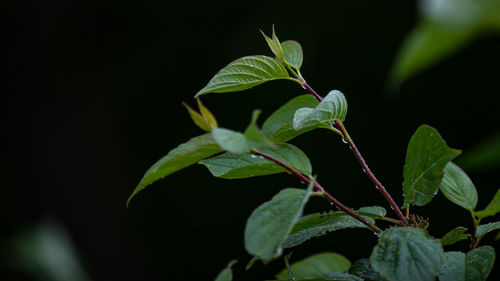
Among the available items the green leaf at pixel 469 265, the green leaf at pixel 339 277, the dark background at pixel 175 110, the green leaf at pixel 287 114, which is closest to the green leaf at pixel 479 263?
the green leaf at pixel 469 265

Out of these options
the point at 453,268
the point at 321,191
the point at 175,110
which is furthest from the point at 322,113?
the point at 175,110

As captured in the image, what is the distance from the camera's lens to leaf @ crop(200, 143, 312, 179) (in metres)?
0.52

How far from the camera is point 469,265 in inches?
19.3

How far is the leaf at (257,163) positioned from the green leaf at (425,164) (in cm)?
10

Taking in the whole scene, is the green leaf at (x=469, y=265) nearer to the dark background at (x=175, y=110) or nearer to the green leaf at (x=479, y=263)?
the green leaf at (x=479, y=263)

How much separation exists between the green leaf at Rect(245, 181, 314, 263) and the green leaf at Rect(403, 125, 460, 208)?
13 centimetres

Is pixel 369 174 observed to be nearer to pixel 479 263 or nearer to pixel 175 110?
pixel 479 263

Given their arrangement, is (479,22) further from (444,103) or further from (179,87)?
(179,87)

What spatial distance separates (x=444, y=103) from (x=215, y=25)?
180cm

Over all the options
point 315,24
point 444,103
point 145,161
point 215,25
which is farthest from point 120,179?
point 444,103

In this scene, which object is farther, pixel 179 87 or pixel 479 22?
pixel 179 87

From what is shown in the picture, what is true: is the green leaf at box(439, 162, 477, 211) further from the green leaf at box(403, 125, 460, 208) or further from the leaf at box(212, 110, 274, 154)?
the leaf at box(212, 110, 274, 154)

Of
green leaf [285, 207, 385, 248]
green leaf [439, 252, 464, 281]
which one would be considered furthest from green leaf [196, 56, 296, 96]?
green leaf [439, 252, 464, 281]

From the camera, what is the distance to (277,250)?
0.41m
